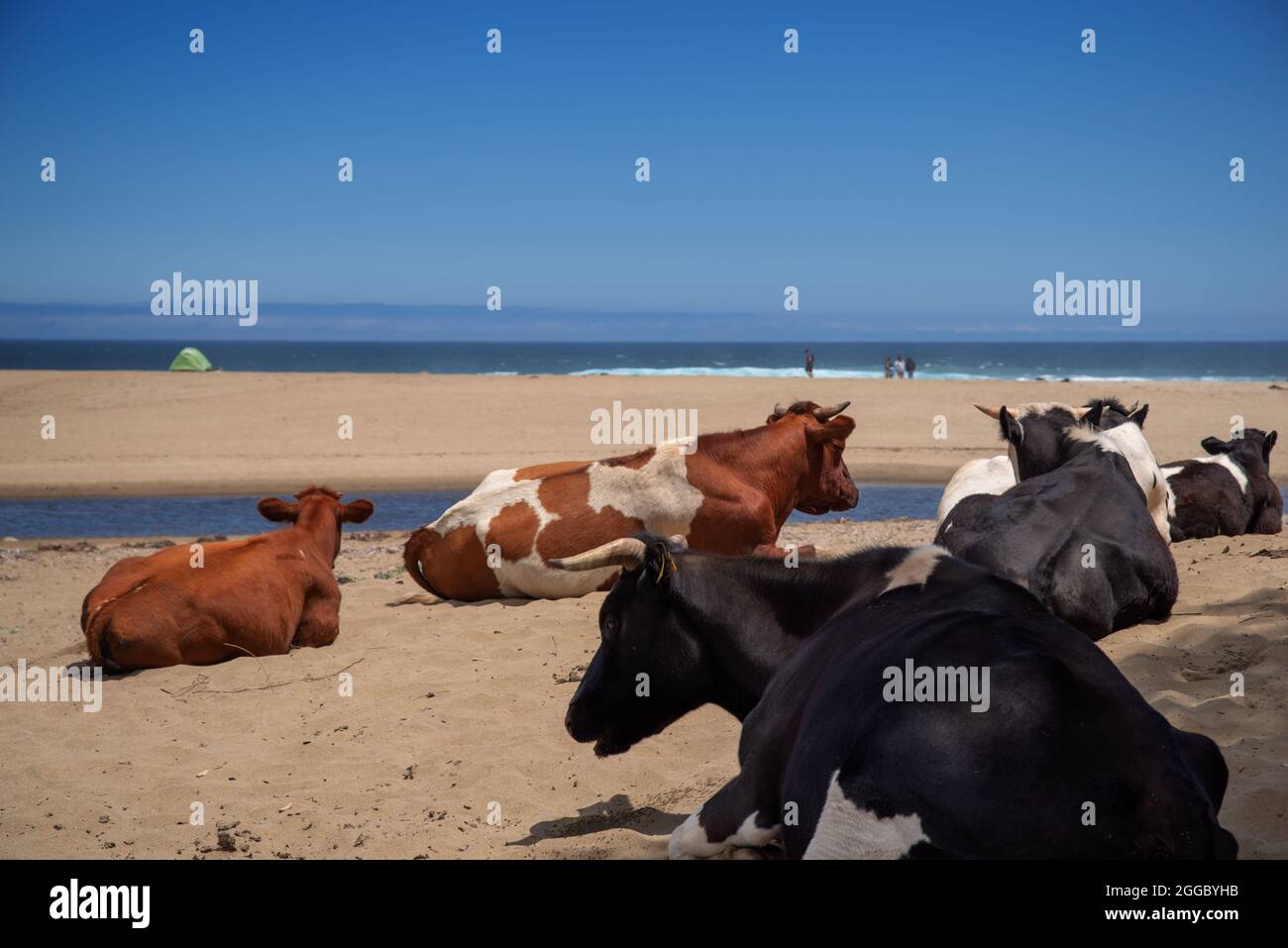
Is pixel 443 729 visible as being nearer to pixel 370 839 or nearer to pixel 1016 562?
pixel 370 839

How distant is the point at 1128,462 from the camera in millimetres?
9461

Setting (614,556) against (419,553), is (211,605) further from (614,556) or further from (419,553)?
(614,556)

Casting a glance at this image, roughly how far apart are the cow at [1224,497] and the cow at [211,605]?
7.91 meters

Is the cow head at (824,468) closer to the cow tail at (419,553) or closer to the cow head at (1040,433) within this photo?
the cow head at (1040,433)

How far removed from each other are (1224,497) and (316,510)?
27.9 ft

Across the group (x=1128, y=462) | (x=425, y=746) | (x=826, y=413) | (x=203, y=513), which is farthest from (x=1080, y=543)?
Answer: (x=203, y=513)

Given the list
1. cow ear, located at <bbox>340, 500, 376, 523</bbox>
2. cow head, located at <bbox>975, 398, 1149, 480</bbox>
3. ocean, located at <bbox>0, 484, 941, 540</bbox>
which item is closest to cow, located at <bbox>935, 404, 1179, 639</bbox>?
cow head, located at <bbox>975, 398, 1149, 480</bbox>

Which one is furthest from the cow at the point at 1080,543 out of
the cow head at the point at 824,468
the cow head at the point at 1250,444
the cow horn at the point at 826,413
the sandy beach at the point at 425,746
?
the cow head at the point at 1250,444

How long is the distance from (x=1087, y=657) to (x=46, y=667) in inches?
302

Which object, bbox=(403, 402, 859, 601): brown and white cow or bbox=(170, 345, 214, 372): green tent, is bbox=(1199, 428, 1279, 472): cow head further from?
bbox=(170, 345, 214, 372): green tent

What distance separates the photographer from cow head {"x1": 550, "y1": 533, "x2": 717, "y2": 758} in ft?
17.2

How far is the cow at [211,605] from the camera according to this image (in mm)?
8367
